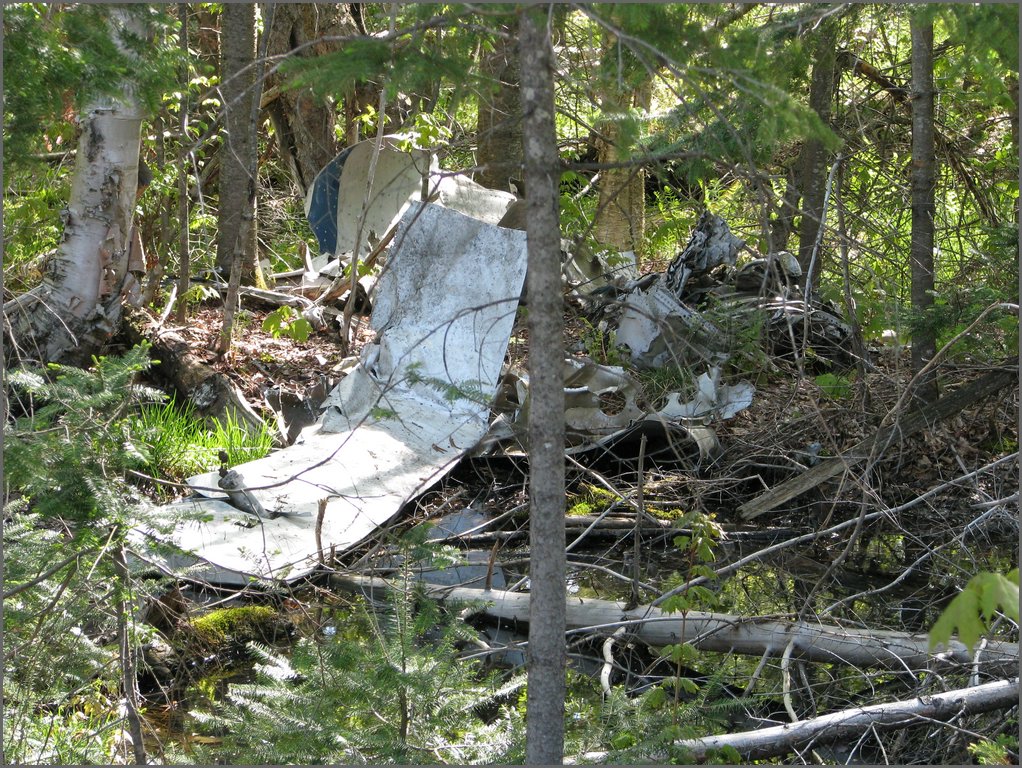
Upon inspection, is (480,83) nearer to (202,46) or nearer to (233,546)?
(233,546)

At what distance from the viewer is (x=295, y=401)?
6.94 m

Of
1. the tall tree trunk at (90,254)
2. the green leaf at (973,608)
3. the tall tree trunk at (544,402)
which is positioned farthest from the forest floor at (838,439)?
the green leaf at (973,608)

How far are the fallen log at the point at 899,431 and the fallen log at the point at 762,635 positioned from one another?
1.57m

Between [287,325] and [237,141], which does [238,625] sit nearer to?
[287,325]

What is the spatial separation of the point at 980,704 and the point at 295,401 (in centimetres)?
506

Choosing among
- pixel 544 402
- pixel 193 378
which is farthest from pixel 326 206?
pixel 544 402

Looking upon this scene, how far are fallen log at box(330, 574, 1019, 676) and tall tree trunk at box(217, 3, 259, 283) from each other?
4.15 meters

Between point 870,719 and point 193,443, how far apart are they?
453 centimetres

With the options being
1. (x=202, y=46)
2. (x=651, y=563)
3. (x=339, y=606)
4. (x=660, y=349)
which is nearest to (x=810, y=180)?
(x=660, y=349)

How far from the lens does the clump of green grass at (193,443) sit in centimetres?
590

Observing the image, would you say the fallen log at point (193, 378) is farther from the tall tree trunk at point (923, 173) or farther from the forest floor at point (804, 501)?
the tall tree trunk at point (923, 173)

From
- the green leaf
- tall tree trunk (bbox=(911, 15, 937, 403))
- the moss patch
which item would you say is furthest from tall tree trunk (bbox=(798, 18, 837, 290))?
the green leaf

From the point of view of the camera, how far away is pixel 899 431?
5285mm

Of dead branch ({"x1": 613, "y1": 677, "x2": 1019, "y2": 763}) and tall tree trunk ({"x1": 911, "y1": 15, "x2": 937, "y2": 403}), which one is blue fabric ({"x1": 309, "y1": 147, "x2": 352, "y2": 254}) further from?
dead branch ({"x1": 613, "y1": 677, "x2": 1019, "y2": 763})
